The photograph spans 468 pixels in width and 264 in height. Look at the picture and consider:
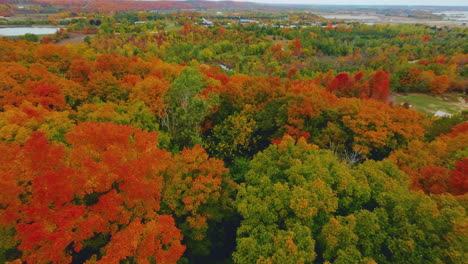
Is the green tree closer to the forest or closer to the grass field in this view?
the forest

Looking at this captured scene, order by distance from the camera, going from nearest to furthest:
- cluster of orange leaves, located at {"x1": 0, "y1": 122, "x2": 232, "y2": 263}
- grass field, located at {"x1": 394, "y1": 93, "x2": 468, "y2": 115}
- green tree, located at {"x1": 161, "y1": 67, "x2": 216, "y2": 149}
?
cluster of orange leaves, located at {"x1": 0, "y1": 122, "x2": 232, "y2": 263} → green tree, located at {"x1": 161, "y1": 67, "x2": 216, "y2": 149} → grass field, located at {"x1": 394, "y1": 93, "x2": 468, "y2": 115}

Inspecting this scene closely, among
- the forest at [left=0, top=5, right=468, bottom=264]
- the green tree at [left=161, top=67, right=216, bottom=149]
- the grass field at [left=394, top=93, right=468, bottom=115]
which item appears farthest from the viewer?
the grass field at [left=394, top=93, right=468, bottom=115]

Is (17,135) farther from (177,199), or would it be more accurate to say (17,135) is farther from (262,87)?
(262,87)

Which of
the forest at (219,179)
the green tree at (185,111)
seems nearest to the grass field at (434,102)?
the forest at (219,179)

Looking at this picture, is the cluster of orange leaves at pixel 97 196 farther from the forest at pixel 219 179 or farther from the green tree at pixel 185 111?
the green tree at pixel 185 111

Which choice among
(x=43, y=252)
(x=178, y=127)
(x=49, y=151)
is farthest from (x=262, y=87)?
(x=43, y=252)

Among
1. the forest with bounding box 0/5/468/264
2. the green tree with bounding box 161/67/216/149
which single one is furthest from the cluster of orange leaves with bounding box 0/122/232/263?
the green tree with bounding box 161/67/216/149

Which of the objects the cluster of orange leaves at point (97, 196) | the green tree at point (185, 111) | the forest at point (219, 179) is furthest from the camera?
the green tree at point (185, 111)

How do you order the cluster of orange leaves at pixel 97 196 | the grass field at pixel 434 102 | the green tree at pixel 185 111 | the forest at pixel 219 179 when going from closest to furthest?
the cluster of orange leaves at pixel 97 196, the forest at pixel 219 179, the green tree at pixel 185 111, the grass field at pixel 434 102

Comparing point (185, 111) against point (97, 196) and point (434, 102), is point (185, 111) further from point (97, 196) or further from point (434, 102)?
point (434, 102)

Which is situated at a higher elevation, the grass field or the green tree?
the green tree
